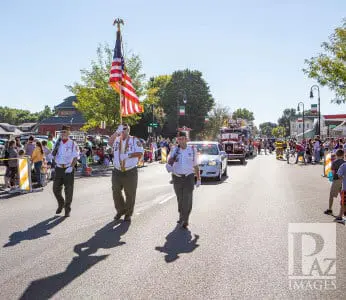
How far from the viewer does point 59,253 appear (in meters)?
6.13

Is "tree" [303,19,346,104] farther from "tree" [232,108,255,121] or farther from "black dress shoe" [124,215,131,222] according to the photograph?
"tree" [232,108,255,121]

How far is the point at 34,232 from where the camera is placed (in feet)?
24.9

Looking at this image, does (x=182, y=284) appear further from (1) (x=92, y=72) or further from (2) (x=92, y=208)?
(1) (x=92, y=72)

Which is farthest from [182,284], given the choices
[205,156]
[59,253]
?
[205,156]

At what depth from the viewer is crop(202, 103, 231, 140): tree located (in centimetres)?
8026

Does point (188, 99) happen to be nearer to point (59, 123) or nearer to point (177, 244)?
point (59, 123)

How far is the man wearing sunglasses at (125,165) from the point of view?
8742 millimetres

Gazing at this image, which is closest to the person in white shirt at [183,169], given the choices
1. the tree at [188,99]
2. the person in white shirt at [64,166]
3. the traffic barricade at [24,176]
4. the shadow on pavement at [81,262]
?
the shadow on pavement at [81,262]

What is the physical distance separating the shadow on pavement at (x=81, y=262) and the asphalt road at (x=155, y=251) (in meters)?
0.01

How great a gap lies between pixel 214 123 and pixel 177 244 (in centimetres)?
7510

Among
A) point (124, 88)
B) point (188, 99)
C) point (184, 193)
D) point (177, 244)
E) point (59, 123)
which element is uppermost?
point (188, 99)

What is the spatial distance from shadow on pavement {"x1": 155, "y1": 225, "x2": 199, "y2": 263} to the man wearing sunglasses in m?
1.51

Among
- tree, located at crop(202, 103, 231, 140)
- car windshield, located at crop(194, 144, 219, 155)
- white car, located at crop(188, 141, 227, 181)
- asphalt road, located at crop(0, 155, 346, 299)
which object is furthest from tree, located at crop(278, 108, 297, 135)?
asphalt road, located at crop(0, 155, 346, 299)

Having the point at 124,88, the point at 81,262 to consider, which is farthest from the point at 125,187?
the point at 124,88
